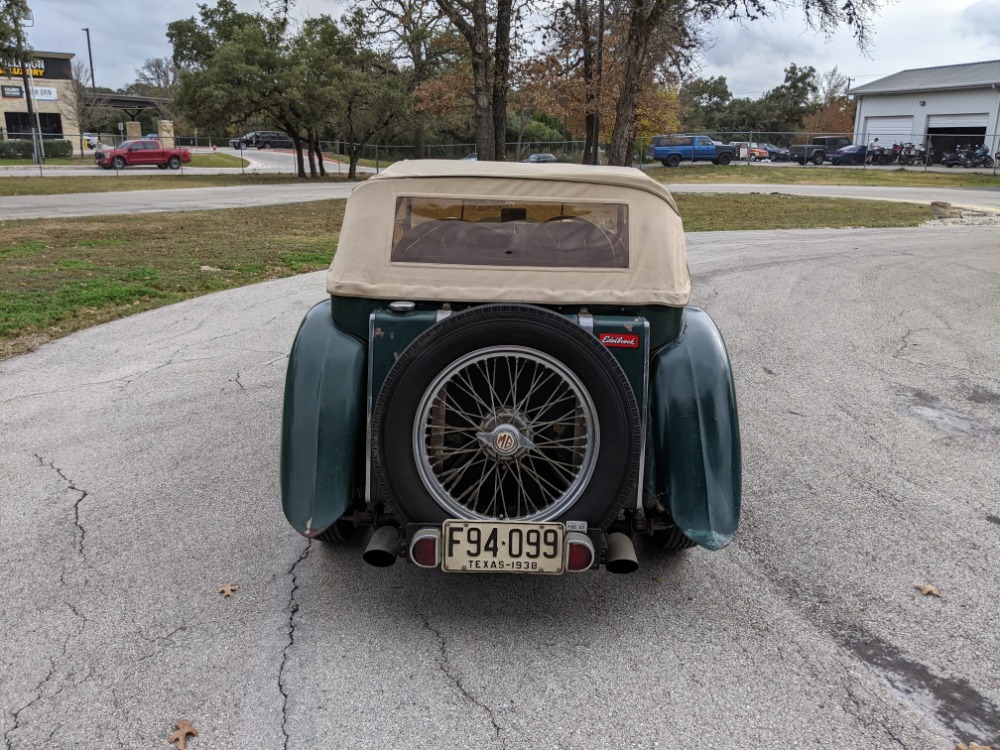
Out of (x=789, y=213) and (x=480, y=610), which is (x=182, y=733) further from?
(x=789, y=213)

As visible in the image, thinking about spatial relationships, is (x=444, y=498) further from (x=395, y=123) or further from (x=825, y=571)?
(x=395, y=123)

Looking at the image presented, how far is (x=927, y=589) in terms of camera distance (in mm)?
3488

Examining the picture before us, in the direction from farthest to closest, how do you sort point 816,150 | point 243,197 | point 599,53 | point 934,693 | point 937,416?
point 816,150 < point 243,197 < point 599,53 < point 937,416 < point 934,693

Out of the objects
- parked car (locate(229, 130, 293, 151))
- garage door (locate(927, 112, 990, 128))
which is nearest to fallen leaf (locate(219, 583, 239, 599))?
garage door (locate(927, 112, 990, 128))

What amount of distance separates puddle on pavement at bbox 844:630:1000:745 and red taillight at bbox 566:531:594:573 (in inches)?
43.5

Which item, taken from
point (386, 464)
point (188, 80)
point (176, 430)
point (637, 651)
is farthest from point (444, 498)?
point (188, 80)

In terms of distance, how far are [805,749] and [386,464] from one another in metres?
1.72

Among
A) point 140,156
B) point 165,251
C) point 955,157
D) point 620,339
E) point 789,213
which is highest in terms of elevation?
point 140,156

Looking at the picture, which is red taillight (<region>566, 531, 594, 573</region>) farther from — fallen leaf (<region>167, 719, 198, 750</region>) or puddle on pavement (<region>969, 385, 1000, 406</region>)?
puddle on pavement (<region>969, 385, 1000, 406</region>)

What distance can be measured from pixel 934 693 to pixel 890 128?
5735 centimetres

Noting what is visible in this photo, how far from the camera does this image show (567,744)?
2.54 metres

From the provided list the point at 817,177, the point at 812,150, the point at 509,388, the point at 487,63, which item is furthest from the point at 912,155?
the point at 509,388

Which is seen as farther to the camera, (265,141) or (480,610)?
(265,141)

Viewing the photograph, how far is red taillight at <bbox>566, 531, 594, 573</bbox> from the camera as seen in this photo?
2951 millimetres
